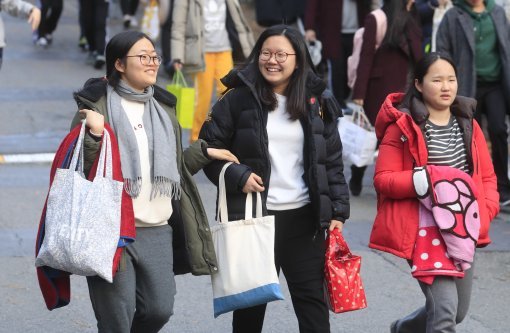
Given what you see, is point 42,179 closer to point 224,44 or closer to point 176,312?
point 224,44

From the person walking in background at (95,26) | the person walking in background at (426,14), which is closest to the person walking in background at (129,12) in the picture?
the person walking in background at (95,26)

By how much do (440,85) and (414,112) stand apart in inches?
6.9

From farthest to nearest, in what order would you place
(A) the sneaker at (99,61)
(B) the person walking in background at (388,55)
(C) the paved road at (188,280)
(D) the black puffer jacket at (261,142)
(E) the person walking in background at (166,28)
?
(A) the sneaker at (99,61) < (E) the person walking in background at (166,28) < (B) the person walking in background at (388,55) < (C) the paved road at (188,280) < (D) the black puffer jacket at (261,142)

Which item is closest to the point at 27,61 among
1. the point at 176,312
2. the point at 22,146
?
the point at 22,146

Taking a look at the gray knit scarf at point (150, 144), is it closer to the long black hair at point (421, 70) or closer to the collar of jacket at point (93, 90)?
the collar of jacket at point (93, 90)

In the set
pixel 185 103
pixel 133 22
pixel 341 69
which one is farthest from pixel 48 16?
pixel 185 103

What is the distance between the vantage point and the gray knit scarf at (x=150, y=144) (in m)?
4.80

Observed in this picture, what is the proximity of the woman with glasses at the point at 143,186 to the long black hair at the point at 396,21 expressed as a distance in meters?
4.32

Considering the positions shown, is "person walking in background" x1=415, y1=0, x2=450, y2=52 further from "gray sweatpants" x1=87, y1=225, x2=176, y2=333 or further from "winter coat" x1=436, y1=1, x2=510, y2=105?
"gray sweatpants" x1=87, y1=225, x2=176, y2=333

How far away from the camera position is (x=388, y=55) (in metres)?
9.20

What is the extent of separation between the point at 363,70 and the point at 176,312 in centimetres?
331

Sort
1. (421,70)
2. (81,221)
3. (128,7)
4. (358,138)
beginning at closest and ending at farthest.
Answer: (81,221), (421,70), (358,138), (128,7)

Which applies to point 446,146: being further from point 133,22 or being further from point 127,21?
point 133,22

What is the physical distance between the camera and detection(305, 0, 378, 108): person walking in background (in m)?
11.6
